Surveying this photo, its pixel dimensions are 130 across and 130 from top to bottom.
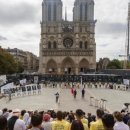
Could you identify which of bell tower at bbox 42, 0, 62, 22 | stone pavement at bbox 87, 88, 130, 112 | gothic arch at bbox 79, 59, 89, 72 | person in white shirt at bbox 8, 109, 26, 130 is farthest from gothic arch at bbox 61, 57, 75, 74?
person in white shirt at bbox 8, 109, 26, 130

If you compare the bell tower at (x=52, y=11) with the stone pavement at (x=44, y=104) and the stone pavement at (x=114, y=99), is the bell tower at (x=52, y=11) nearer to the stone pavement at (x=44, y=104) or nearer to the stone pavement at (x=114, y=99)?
the stone pavement at (x=114, y=99)

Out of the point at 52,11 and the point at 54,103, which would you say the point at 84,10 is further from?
the point at 54,103

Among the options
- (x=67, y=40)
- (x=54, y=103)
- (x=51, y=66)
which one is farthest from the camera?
(x=67, y=40)

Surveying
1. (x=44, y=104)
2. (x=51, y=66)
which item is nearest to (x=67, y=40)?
(x=51, y=66)

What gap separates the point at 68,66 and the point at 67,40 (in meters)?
9.07

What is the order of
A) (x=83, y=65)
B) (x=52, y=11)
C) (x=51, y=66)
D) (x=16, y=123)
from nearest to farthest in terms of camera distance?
(x=16, y=123), (x=83, y=65), (x=51, y=66), (x=52, y=11)

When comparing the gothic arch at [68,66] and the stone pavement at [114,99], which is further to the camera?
the gothic arch at [68,66]

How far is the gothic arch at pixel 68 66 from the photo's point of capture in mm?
129875

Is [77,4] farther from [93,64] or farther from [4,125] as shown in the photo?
[4,125]

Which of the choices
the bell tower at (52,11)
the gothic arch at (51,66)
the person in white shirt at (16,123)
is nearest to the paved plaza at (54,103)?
the person in white shirt at (16,123)

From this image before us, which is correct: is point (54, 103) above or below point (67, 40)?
below

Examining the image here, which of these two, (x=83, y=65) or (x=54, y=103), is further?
(x=83, y=65)

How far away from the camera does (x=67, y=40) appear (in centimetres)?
13288

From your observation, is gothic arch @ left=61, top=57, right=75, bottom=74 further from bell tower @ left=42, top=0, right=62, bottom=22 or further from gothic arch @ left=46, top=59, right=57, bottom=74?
bell tower @ left=42, top=0, right=62, bottom=22
